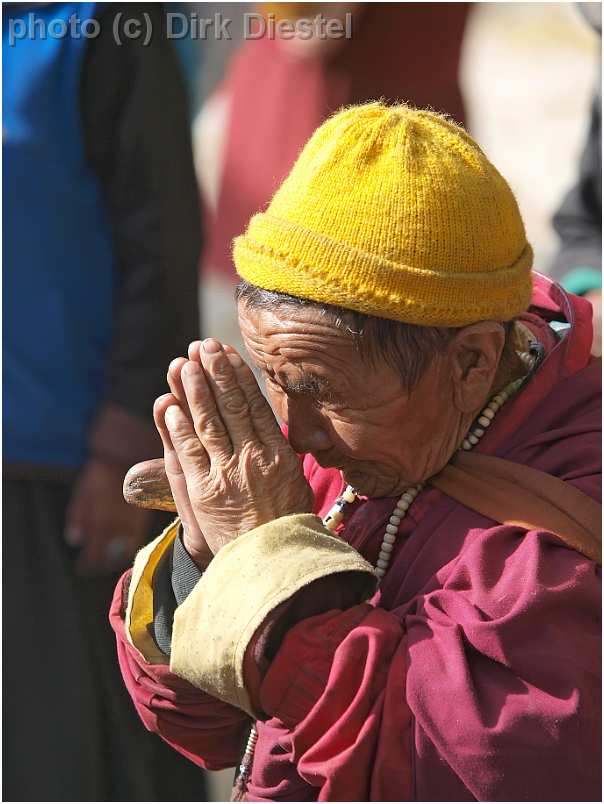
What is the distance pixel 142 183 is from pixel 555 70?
6.80 metres

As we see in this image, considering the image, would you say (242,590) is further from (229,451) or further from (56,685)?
(56,685)

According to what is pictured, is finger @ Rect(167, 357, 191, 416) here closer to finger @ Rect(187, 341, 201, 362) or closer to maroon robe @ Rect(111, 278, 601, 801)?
finger @ Rect(187, 341, 201, 362)

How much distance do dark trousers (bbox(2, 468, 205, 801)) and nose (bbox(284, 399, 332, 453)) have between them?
7.02 ft

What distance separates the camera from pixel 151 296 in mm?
4535

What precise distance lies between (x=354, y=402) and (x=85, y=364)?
2.26m

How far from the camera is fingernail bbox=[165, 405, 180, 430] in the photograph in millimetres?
2520

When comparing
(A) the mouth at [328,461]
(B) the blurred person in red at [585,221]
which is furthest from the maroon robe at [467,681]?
(B) the blurred person in red at [585,221]

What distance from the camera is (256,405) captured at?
2.50 meters

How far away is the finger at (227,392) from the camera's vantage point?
2.47 metres

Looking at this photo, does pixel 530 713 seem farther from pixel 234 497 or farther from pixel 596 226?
pixel 596 226

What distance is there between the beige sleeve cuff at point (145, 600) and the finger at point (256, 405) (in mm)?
321

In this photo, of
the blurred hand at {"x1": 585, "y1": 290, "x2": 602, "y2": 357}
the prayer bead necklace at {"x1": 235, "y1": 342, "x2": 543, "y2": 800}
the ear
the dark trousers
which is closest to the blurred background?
the dark trousers

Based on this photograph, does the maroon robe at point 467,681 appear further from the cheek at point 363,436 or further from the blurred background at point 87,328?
the blurred background at point 87,328

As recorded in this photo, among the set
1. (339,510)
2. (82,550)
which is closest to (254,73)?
(82,550)
